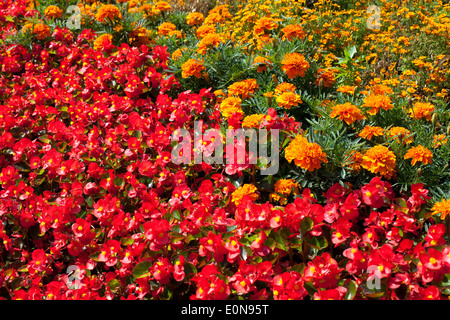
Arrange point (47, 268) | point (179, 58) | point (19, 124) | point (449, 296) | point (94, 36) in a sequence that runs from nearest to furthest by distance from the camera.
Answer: point (449, 296) < point (47, 268) < point (19, 124) < point (179, 58) < point (94, 36)

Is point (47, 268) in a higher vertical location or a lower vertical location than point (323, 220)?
lower

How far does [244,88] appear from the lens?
2.57m

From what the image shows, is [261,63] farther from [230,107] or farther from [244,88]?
[230,107]

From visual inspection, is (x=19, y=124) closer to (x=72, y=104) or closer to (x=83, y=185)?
(x=72, y=104)

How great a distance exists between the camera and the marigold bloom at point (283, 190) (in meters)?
2.12

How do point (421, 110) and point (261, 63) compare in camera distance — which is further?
point (261, 63)

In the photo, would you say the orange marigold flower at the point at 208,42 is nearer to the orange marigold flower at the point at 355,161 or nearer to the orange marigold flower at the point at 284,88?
the orange marigold flower at the point at 284,88

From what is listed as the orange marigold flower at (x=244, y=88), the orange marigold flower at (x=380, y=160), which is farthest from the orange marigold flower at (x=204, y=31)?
the orange marigold flower at (x=380, y=160)

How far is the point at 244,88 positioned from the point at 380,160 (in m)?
0.94

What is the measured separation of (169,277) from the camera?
6.08 feet

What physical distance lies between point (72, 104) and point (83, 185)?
854mm

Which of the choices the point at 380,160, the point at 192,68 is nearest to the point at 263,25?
the point at 192,68

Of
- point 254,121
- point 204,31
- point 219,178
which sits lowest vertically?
point 219,178
